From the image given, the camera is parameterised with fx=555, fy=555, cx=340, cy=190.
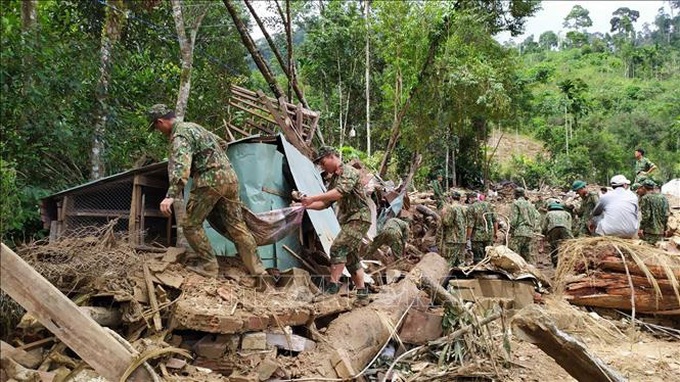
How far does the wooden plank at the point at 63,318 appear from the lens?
273cm

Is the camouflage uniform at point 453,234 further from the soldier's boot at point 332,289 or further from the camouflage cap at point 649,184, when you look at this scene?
the soldier's boot at point 332,289

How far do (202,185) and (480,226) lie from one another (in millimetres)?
7365

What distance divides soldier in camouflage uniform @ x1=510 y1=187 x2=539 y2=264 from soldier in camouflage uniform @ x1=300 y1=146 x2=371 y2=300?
532cm

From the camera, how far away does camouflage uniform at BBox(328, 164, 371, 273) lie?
19.9 ft

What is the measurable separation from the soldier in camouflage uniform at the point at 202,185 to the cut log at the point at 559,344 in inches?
98.6

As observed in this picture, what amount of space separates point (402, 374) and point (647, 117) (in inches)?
1164

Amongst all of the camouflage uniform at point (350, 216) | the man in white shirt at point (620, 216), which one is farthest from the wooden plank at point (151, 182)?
the man in white shirt at point (620, 216)

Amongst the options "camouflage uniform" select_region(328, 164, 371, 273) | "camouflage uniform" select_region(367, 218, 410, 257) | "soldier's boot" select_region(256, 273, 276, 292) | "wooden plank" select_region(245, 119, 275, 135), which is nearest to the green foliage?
"camouflage uniform" select_region(367, 218, 410, 257)

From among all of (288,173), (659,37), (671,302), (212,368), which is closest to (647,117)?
(671,302)

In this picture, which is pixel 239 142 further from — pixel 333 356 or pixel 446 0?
pixel 446 0

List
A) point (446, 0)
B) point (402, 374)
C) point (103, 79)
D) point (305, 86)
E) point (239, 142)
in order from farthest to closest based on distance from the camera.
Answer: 1. point (305, 86)
2. point (446, 0)
3. point (103, 79)
4. point (239, 142)
5. point (402, 374)

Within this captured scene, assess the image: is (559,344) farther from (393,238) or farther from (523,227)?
(523,227)

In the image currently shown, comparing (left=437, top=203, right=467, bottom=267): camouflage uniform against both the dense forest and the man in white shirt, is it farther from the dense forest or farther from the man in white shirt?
the dense forest

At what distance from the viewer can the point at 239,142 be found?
6395mm
